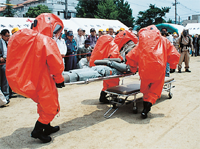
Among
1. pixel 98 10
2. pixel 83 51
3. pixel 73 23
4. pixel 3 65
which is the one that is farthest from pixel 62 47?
pixel 98 10

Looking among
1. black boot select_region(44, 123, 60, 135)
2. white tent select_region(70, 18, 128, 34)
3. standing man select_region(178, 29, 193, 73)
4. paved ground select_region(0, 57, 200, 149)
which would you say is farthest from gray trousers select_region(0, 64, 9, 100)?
standing man select_region(178, 29, 193, 73)

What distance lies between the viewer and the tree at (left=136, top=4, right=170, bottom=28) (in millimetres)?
43469

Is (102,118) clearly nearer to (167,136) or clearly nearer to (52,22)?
(167,136)

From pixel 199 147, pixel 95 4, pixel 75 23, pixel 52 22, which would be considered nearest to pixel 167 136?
pixel 199 147

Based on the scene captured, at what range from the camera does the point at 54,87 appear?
3.14m

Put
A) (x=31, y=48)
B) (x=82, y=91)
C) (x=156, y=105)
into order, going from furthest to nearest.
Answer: (x=82, y=91), (x=156, y=105), (x=31, y=48)

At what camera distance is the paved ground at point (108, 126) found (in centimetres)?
313

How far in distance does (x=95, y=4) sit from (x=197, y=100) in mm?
45012

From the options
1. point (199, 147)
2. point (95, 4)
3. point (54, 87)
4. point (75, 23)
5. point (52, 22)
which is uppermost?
point (95, 4)

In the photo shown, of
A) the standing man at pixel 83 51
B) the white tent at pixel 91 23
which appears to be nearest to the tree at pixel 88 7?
the white tent at pixel 91 23

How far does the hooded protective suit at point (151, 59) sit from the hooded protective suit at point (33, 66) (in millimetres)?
1740

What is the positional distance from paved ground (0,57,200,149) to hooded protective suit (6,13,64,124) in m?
0.80

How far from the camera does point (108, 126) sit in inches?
149

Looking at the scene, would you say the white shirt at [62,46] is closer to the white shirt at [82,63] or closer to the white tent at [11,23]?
the white shirt at [82,63]
